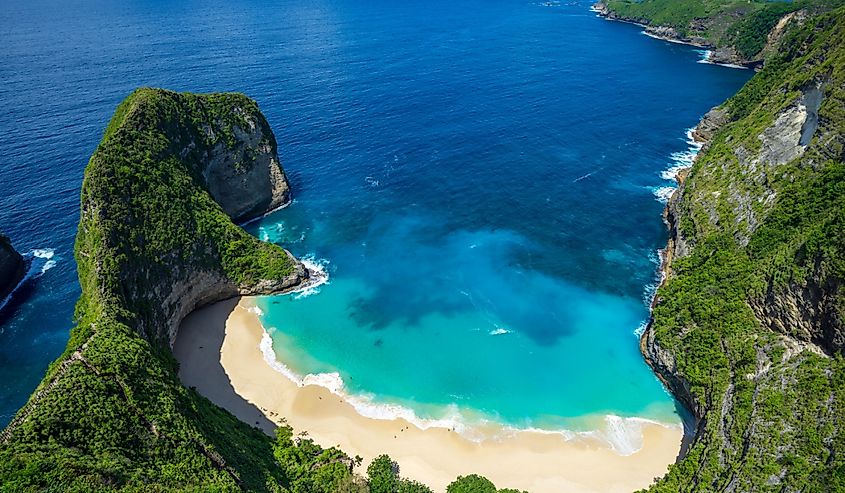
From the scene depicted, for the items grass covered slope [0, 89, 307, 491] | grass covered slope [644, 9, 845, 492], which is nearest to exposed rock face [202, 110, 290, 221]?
grass covered slope [0, 89, 307, 491]

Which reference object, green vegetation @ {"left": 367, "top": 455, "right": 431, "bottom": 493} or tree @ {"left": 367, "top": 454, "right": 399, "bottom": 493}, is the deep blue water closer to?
tree @ {"left": 367, "top": 454, "right": 399, "bottom": 493}

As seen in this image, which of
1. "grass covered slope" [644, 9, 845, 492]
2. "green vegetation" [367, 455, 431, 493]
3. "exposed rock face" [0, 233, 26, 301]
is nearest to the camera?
"grass covered slope" [644, 9, 845, 492]

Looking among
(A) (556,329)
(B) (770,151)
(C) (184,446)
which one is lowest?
(A) (556,329)

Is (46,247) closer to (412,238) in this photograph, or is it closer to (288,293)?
(288,293)

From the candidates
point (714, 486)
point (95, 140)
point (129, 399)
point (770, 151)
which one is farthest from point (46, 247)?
point (770, 151)

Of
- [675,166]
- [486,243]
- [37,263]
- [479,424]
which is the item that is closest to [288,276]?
[486,243]

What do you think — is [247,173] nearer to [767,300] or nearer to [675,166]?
[767,300]
